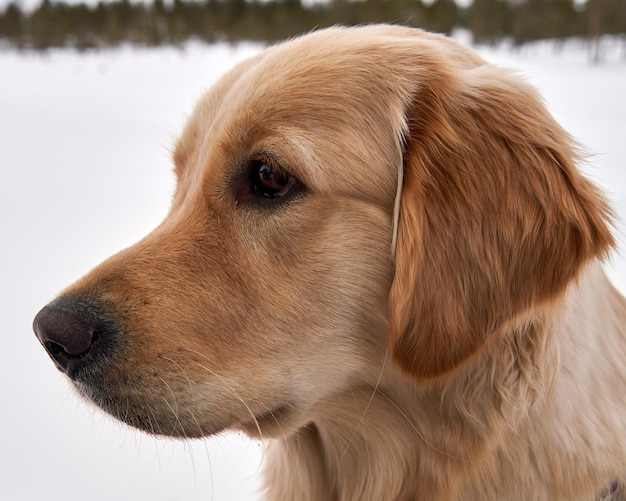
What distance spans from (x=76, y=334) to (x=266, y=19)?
35.8 metres

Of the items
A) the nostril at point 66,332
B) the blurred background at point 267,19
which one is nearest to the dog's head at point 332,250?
the nostril at point 66,332

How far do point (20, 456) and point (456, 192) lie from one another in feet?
10.3

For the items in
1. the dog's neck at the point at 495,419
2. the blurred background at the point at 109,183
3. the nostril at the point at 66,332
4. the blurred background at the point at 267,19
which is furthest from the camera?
the blurred background at the point at 267,19

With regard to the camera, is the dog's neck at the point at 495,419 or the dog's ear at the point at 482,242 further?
the dog's neck at the point at 495,419

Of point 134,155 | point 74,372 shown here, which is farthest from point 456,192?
point 134,155

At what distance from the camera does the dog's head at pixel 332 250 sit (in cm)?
171

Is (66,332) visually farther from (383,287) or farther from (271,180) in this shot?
Answer: (383,287)

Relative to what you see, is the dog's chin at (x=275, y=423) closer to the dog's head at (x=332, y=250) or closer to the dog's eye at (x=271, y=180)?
the dog's head at (x=332, y=250)

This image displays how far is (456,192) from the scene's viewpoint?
1.73 m

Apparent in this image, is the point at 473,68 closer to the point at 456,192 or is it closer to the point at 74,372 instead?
the point at 456,192

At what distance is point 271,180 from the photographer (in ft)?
5.94

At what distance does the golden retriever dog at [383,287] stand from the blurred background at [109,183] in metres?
0.28

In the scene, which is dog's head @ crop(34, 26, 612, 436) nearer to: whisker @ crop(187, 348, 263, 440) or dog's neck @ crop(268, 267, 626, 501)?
whisker @ crop(187, 348, 263, 440)

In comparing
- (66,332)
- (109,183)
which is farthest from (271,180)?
(109,183)
